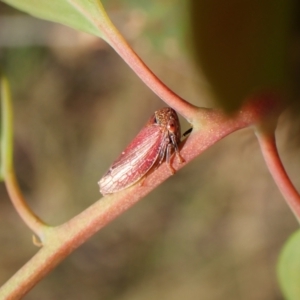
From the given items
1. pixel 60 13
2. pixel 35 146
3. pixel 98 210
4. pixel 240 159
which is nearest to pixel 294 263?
pixel 98 210

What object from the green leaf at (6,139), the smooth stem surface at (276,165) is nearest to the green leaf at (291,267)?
the smooth stem surface at (276,165)

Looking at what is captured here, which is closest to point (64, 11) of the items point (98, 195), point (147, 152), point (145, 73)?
point (145, 73)

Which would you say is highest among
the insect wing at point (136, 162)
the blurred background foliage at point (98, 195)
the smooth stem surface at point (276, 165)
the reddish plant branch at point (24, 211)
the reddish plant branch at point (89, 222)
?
the reddish plant branch at point (24, 211)

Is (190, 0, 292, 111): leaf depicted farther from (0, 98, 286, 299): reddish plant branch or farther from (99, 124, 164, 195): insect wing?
(99, 124, 164, 195): insect wing

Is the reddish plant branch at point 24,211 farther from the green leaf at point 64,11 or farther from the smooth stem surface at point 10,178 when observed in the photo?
the green leaf at point 64,11

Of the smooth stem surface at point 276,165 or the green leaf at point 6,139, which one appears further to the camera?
the green leaf at point 6,139

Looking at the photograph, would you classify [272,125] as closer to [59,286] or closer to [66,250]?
[66,250]

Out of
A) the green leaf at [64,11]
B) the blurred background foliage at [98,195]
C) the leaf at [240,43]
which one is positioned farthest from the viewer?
the blurred background foliage at [98,195]

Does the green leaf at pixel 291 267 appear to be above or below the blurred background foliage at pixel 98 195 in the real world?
above

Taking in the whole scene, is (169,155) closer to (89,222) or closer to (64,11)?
(89,222)
